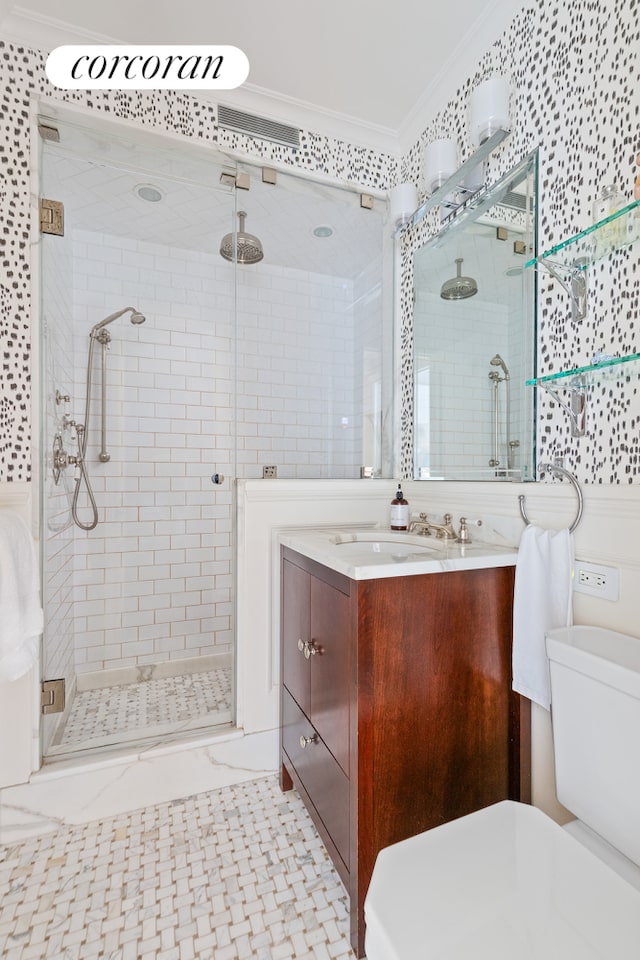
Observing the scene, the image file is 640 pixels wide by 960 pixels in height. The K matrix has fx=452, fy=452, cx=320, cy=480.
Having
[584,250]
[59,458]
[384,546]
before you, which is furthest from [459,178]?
[59,458]

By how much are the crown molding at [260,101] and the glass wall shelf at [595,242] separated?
124cm

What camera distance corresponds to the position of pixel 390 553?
1366 mm

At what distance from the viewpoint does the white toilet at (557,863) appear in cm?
66

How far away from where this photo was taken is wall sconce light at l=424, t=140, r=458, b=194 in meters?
1.68

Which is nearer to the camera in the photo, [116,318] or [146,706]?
[146,706]

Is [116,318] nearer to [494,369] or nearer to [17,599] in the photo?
[17,599]

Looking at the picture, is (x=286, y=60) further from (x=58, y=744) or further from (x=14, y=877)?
(x=14, y=877)

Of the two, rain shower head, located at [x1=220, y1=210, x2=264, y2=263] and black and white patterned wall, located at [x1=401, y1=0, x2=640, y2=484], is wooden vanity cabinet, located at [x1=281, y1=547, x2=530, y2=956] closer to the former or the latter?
black and white patterned wall, located at [x1=401, y1=0, x2=640, y2=484]

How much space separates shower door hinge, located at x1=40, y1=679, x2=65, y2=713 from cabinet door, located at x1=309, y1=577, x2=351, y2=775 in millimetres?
956

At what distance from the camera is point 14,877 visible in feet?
4.21

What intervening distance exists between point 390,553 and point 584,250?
964mm

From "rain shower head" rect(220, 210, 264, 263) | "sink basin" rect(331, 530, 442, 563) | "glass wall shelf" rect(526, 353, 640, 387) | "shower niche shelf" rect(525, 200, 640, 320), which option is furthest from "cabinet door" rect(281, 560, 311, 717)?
"rain shower head" rect(220, 210, 264, 263)

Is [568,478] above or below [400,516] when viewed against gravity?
above

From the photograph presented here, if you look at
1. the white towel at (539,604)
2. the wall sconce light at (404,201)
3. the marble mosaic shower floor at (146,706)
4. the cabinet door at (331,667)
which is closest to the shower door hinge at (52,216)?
the wall sconce light at (404,201)
